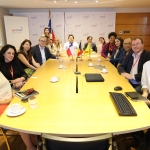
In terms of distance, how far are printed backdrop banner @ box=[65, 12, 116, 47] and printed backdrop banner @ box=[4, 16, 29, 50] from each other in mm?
1842

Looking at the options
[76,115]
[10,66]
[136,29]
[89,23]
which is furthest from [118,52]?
[136,29]

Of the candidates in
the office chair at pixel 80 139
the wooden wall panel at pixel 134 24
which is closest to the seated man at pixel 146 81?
the office chair at pixel 80 139

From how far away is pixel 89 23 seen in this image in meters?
7.03

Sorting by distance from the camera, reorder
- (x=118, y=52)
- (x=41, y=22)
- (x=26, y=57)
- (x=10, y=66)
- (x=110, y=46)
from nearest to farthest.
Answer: (x=10, y=66) → (x=26, y=57) → (x=118, y=52) → (x=110, y=46) → (x=41, y=22)

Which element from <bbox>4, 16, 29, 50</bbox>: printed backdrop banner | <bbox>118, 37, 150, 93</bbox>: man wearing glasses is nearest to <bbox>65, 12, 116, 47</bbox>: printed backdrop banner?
<bbox>4, 16, 29, 50</bbox>: printed backdrop banner

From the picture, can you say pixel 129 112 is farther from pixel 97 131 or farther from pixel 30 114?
pixel 30 114

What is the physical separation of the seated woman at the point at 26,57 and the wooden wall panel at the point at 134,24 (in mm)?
4996

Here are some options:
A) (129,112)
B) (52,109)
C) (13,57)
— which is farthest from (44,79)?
(129,112)

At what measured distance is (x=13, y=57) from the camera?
2.39m

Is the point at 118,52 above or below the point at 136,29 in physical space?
below

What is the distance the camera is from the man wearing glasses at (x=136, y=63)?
2.40 meters

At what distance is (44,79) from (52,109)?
0.89 m

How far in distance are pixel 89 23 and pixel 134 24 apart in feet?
6.64

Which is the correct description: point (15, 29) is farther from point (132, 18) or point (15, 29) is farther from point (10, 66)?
point (132, 18)
